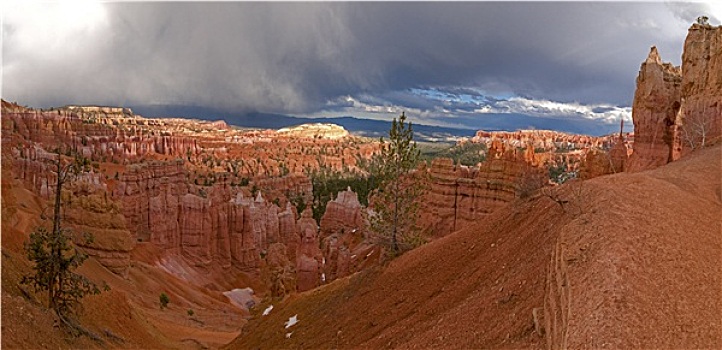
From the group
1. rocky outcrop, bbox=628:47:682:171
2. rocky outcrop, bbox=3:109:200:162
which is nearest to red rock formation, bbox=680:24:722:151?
rocky outcrop, bbox=628:47:682:171

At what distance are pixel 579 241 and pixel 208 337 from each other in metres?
19.4

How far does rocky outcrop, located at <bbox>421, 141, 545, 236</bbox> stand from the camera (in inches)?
1325

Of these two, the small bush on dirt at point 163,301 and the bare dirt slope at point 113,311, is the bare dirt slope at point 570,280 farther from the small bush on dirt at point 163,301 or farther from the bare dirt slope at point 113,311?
the small bush on dirt at point 163,301

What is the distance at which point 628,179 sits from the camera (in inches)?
430

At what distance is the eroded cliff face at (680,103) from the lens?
74.0ft

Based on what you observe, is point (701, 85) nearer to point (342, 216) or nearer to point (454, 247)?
point (454, 247)

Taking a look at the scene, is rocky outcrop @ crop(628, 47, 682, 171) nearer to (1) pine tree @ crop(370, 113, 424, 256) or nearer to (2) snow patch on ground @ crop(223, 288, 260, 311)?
(1) pine tree @ crop(370, 113, 424, 256)

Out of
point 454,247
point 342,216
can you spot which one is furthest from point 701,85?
point 342,216

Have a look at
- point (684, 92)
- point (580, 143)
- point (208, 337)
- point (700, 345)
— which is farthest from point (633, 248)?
point (580, 143)

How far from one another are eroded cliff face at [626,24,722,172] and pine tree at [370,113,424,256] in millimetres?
12952

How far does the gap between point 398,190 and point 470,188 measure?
754 inches

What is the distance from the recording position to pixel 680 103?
26.6 metres

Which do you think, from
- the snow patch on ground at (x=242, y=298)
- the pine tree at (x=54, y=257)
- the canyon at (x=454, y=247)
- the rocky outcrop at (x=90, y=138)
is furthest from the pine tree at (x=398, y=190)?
the rocky outcrop at (x=90, y=138)

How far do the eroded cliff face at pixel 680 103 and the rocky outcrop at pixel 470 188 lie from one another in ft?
25.3
